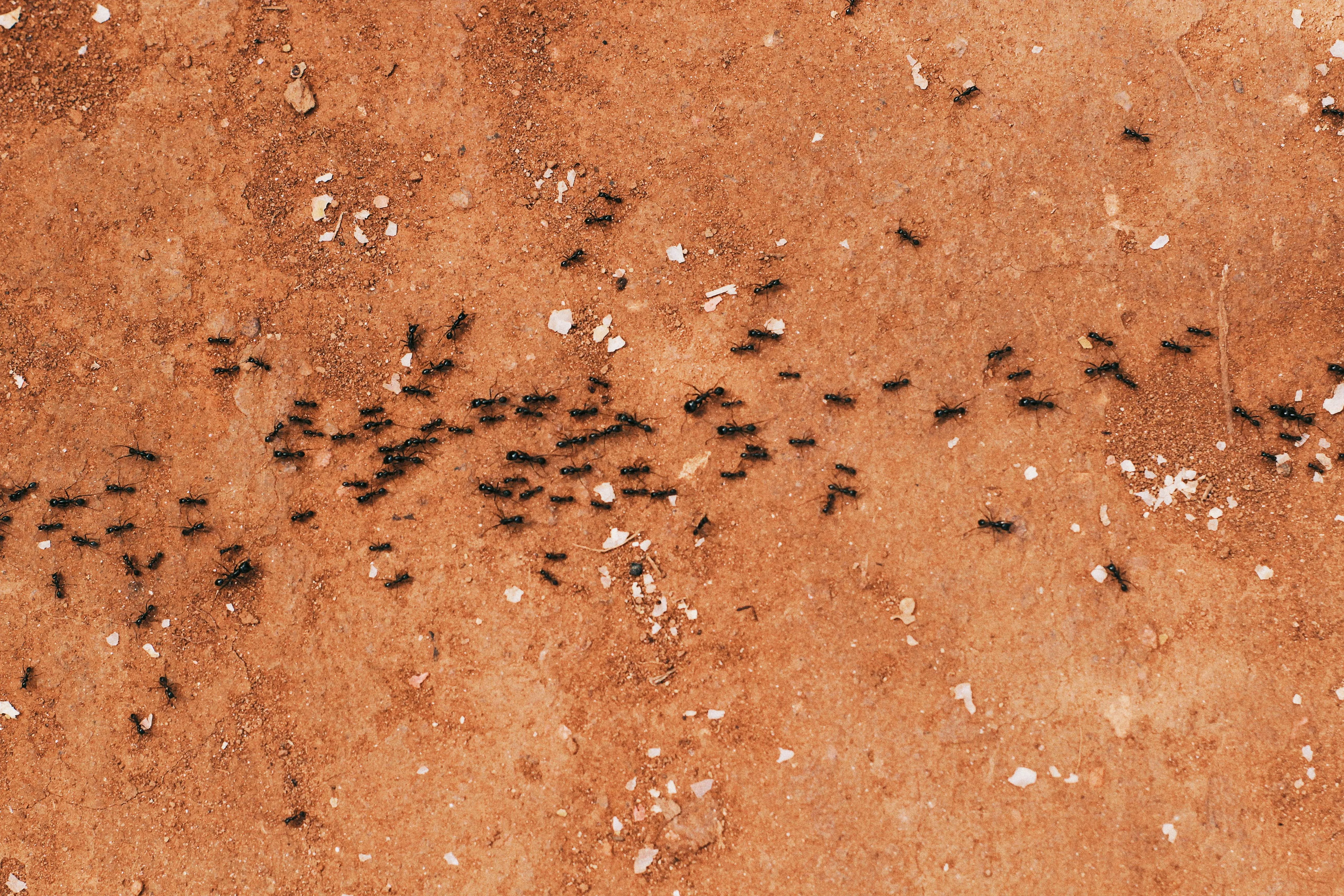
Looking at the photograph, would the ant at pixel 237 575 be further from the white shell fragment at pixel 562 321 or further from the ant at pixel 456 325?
the white shell fragment at pixel 562 321

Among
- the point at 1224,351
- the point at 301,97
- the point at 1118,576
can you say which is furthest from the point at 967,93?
the point at 301,97

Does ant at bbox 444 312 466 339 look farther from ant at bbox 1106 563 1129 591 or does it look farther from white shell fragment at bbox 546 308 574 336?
ant at bbox 1106 563 1129 591

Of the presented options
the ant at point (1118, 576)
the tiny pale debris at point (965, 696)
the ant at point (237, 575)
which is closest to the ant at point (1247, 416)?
the ant at point (1118, 576)

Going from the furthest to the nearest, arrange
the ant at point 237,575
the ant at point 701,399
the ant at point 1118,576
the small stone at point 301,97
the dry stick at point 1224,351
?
the small stone at point 301,97 → the ant at point 237,575 → the ant at point 701,399 → the dry stick at point 1224,351 → the ant at point 1118,576

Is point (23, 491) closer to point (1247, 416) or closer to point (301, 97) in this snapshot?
point (301, 97)

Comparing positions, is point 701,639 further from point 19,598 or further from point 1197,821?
point 19,598

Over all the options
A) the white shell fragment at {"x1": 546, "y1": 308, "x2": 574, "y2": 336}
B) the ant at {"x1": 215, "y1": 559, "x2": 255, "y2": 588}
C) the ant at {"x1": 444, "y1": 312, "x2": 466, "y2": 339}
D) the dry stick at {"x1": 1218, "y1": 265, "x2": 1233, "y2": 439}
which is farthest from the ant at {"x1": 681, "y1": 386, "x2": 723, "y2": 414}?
the dry stick at {"x1": 1218, "y1": 265, "x2": 1233, "y2": 439}
